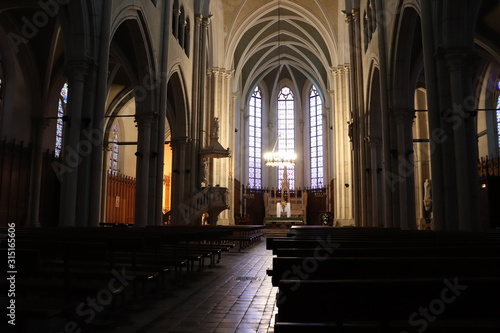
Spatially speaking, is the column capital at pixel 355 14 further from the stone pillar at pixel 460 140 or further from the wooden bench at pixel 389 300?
the wooden bench at pixel 389 300

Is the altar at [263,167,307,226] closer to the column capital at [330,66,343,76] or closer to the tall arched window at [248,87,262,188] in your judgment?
the tall arched window at [248,87,262,188]

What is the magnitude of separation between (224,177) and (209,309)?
23.1 meters

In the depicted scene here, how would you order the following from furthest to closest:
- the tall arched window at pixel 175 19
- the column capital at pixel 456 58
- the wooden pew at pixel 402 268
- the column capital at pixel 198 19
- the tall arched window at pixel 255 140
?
the tall arched window at pixel 255 140 < the column capital at pixel 198 19 < the tall arched window at pixel 175 19 < the column capital at pixel 456 58 < the wooden pew at pixel 402 268

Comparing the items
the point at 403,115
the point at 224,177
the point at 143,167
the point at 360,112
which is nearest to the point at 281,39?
the point at 224,177

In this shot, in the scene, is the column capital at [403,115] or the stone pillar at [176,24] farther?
the stone pillar at [176,24]

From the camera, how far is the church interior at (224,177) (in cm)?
218

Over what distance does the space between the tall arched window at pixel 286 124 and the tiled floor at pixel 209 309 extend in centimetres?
3400

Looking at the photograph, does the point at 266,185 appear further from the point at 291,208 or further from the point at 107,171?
the point at 107,171

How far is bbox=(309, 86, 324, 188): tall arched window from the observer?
3938 centimetres

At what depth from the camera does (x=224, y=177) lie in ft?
90.2

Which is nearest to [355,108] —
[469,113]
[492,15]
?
[492,15]

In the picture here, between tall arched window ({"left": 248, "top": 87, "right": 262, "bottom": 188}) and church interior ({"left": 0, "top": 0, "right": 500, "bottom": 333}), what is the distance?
7.70 metres

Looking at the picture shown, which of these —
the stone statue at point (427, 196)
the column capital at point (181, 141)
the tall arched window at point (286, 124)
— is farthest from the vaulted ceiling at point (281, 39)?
the stone statue at point (427, 196)

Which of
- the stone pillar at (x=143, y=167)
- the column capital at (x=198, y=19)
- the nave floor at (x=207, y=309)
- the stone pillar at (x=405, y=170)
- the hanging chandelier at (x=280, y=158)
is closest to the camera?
the nave floor at (x=207, y=309)
